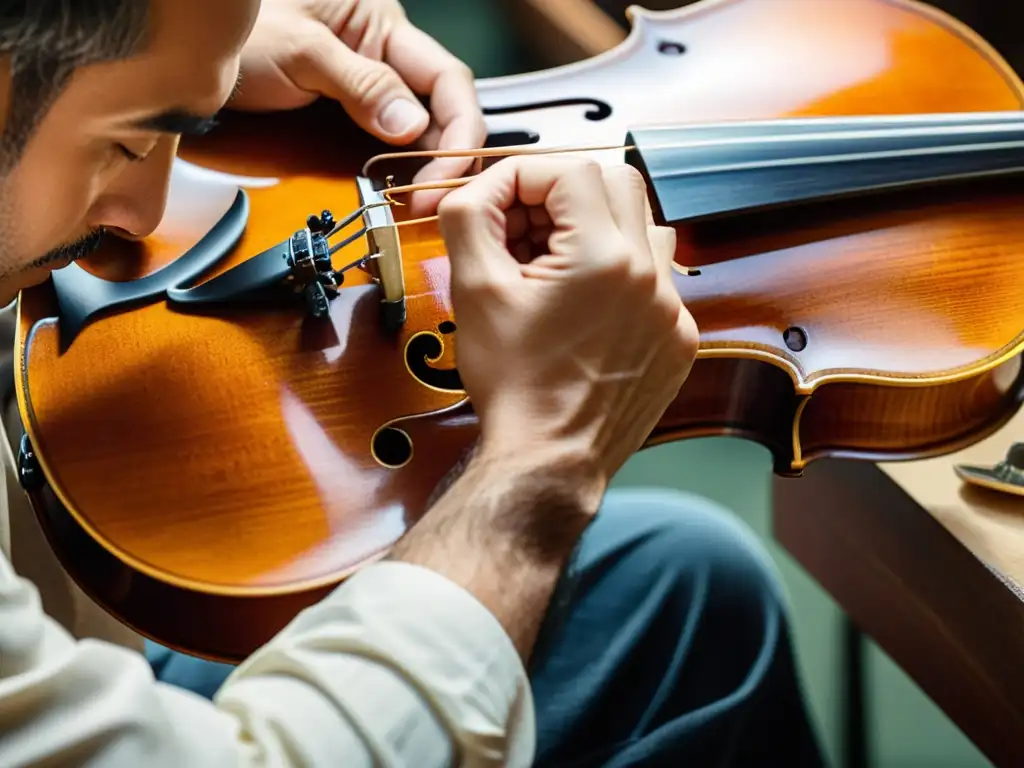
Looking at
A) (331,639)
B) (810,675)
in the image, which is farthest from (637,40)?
(810,675)

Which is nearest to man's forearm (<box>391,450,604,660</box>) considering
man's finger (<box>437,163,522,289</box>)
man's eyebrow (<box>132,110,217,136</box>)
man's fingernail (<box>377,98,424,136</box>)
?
man's finger (<box>437,163,522,289</box>)

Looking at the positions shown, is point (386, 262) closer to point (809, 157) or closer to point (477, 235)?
point (477, 235)

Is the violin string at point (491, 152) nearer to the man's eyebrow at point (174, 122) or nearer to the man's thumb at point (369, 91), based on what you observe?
the man's thumb at point (369, 91)

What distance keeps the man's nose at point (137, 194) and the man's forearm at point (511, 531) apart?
29 cm

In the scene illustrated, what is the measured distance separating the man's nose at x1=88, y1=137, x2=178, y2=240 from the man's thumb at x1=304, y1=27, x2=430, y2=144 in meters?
0.23

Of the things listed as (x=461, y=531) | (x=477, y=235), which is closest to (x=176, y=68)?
(x=477, y=235)

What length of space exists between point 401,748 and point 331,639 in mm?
64

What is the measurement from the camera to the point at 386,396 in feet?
2.19

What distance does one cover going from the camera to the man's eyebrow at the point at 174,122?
0.53 m

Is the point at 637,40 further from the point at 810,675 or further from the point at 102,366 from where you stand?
the point at 810,675

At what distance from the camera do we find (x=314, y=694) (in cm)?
46

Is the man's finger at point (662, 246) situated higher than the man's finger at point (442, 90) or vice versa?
the man's finger at point (442, 90)

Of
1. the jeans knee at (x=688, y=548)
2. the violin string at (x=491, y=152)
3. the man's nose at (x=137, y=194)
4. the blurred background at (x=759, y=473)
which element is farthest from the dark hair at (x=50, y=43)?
the blurred background at (x=759, y=473)

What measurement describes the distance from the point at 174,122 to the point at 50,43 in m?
0.11
